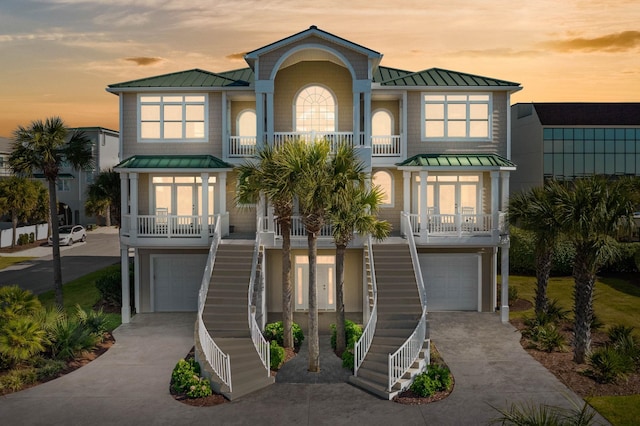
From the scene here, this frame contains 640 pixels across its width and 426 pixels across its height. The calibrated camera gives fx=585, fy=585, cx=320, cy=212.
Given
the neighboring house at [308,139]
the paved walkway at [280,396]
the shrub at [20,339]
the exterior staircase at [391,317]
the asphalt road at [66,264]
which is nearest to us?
the paved walkway at [280,396]

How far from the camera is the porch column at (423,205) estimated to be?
24.6 meters

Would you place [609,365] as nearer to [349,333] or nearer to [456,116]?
[349,333]

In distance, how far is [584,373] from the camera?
59.5 ft

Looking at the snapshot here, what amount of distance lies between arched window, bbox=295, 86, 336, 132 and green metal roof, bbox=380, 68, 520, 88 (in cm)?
257

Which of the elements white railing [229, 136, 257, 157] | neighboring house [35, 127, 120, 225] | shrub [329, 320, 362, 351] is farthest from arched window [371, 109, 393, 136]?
neighboring house [35, 127, 120, 225]

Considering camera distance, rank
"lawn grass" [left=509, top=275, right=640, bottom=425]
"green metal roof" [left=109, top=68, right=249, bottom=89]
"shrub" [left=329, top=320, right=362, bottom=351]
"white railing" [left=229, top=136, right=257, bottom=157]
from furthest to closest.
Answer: "white railing" [left=229, top=136, right=257, bottom=157]
"green metal roof" [left=109, top=68, right=249, bottom=89]
"shrub" [left=329, top=320, right=362, bottom=351]
"lawn grass" [left=509, top=275, right=640, bottom=425]

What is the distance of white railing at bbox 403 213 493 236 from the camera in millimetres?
24578

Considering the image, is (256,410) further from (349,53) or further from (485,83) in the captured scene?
(485,83)

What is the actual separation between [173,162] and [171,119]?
228cm

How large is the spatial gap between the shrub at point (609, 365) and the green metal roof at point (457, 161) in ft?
30.8

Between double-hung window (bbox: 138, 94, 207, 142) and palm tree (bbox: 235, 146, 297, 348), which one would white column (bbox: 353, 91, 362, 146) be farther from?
double-hung window (bbox: 138, 94, 207, 142)

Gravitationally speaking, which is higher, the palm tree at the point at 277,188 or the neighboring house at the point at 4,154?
the neighboring house at the point at 4,154

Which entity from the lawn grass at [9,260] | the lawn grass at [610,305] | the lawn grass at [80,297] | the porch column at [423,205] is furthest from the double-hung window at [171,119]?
the lawn grass at [9,260]

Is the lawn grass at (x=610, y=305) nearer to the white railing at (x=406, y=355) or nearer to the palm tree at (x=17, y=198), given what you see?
the white railing at (x=406, y=355)
